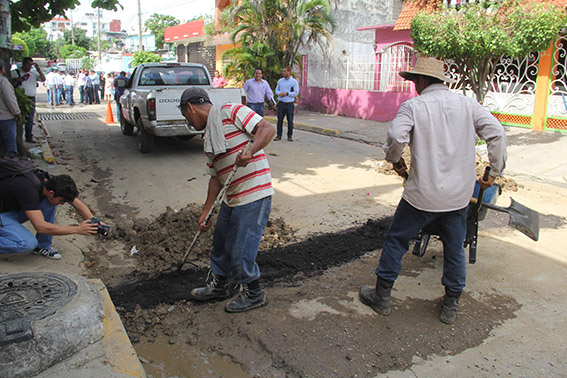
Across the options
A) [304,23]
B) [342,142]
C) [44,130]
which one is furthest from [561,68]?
[44,130]

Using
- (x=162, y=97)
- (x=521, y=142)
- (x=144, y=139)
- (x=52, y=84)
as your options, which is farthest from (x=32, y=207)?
(x=52, y=84)

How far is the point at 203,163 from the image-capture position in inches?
351

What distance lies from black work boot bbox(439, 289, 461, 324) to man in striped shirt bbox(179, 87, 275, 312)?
4.50 ft

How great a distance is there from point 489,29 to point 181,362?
9.06 m

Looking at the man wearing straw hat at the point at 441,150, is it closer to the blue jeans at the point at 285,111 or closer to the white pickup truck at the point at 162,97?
the white pickup truck at the point at 162,97

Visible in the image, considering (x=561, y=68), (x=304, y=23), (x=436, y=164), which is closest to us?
(x=436, y=164)

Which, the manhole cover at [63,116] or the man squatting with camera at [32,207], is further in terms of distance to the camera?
the manhole cover at [63,116]

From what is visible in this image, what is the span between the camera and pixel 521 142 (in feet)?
36.0

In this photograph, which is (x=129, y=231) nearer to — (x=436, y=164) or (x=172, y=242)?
(x=172, y=242)

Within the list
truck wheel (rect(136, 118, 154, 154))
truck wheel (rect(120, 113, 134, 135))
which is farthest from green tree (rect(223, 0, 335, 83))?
truck wheel (rect(136, 118, 154, 154))

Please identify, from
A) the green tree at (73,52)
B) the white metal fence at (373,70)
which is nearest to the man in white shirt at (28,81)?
the white metal fence at (373,70)

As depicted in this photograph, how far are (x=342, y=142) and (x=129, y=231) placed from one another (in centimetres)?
790

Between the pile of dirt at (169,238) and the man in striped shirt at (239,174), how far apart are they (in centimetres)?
125

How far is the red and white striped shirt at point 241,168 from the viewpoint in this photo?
3.25 m
